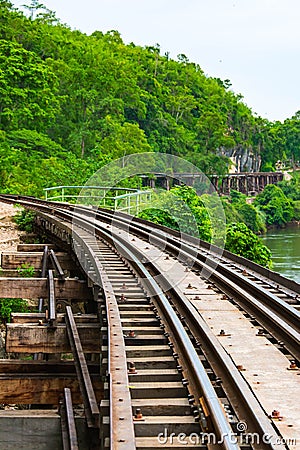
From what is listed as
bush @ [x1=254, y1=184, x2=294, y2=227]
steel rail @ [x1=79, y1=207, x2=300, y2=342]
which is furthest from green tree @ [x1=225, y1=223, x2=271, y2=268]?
bush @ [x1=254, y1=184, x2=294, y2=227]

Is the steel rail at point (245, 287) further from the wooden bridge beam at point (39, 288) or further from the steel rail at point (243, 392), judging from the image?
the wooden bridge beam at point (39, 288)

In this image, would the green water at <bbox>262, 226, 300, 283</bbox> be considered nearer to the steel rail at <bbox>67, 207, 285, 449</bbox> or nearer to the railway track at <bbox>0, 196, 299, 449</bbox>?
the railway track at <bbox>0, 196, 299, 449</bbox>

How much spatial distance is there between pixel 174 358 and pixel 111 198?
523 inches

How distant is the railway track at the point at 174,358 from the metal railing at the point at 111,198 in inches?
337

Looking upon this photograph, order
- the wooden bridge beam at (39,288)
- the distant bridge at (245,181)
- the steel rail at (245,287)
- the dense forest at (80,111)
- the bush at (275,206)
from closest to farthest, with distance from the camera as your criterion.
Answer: the steel rail at (245,287) → the wooden bridge beam at (39,288) → the dense forest at (80,111) → the bush at (275,206) → the distant bridge at (245,181)

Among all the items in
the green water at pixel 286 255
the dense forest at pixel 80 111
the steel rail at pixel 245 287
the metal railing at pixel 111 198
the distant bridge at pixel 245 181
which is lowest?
the green water at pixel 286 255

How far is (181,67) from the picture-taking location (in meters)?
101

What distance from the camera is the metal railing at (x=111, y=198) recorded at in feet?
67.2

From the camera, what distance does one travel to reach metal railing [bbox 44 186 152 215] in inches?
806

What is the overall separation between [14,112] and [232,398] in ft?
134

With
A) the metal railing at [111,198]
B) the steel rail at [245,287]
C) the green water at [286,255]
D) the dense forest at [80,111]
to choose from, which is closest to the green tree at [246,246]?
the metal railing at [111,198]

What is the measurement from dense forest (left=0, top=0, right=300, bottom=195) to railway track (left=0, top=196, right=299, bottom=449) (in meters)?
24.7

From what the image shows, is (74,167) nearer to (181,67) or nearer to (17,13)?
(17,13)

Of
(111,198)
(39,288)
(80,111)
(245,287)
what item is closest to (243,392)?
(245,287)
